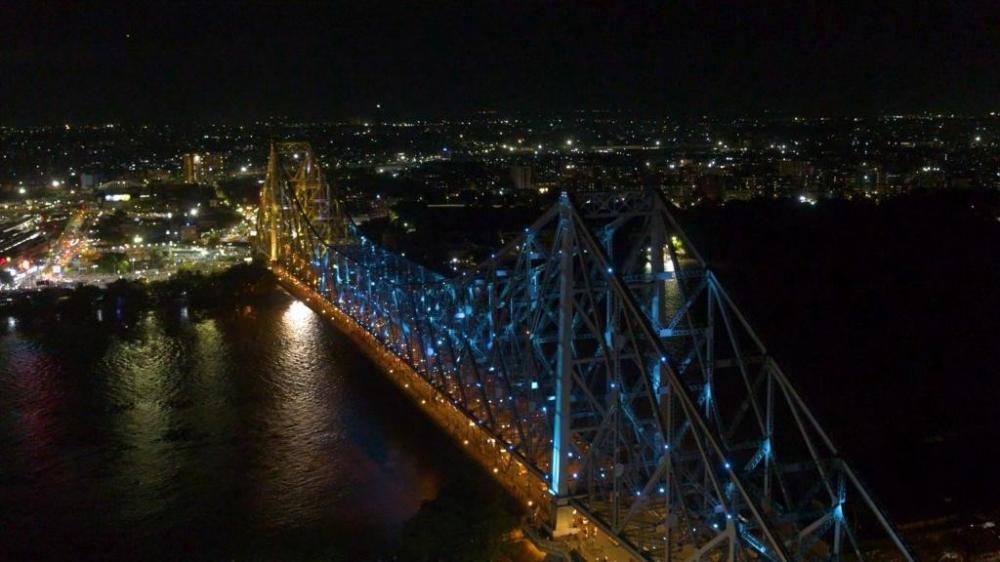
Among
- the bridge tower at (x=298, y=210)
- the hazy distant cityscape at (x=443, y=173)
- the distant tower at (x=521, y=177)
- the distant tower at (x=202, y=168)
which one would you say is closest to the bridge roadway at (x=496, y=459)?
the bridge tower at (x=298, y=210)

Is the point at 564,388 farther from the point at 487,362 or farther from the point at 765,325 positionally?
the point at 765,325

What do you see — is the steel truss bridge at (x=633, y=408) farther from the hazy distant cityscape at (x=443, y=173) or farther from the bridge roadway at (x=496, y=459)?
the hazy distant cityscape at (x=443, y=173)

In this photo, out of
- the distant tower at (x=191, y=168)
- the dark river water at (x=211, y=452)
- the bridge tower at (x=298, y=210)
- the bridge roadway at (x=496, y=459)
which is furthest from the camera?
the distant tower at (x=191, y=168)

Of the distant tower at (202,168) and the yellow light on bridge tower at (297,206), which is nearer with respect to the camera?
the yellow light on bridge tower at (297,206)

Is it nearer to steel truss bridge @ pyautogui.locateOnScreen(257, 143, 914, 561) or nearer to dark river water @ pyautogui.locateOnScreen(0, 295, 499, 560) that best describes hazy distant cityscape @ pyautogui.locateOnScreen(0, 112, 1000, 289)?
dark river water @ pyautogui.locateOnScreen(0, 295, 499, 560)

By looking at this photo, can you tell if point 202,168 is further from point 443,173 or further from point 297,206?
point 297,206

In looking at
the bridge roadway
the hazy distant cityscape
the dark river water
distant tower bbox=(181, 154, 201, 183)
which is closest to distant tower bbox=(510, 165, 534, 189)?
the hazy distant cityscape

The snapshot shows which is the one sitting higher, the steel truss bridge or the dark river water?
the steel truss bridge
